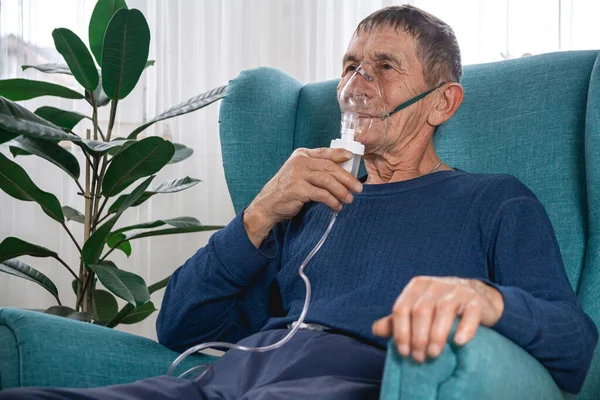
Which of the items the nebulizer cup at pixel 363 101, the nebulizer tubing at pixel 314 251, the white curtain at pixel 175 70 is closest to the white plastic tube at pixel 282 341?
the nebulizer tubing at pixel 314 251

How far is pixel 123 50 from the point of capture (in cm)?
207

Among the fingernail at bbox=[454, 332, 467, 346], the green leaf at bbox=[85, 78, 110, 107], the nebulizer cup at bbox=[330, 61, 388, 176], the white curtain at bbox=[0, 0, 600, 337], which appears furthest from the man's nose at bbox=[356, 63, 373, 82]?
the white curtain at bbox=[0, 0, 600, 337]

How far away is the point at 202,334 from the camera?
147 cm

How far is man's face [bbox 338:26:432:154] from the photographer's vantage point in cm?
146

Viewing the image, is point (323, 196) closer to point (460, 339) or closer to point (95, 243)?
point (460, 339)

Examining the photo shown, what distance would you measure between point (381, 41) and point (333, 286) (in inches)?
19.4

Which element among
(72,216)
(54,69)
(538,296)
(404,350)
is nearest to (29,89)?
(54,69)

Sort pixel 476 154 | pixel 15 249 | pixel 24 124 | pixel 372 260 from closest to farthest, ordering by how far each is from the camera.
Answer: pixel 372 260
pixel 476 154
pixel 24 124
pixel 15 249

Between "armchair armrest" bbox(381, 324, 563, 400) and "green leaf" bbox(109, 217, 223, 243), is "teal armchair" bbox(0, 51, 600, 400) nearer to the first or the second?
"armchair armrest" bbox(381, 324, 563, 400)

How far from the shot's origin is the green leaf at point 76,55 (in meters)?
2.15

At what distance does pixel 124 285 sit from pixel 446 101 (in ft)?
3.22

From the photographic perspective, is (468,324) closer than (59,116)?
Yes

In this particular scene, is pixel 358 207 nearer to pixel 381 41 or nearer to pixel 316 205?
pixel 316 205

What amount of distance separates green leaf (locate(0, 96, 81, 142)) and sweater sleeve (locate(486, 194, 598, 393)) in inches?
47.8
